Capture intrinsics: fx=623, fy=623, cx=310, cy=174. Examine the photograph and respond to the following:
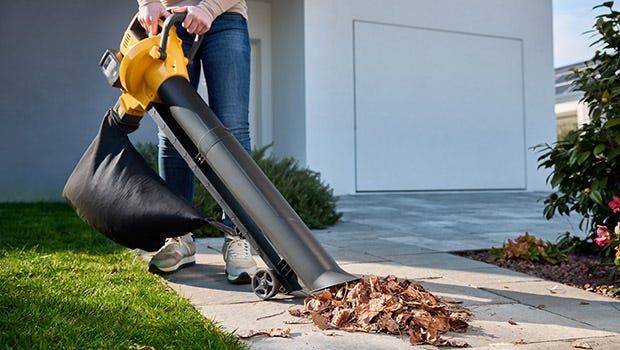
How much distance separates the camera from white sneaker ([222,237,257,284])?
2.07 metres

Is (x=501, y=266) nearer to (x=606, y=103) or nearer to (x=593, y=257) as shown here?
(x=593, y=257)

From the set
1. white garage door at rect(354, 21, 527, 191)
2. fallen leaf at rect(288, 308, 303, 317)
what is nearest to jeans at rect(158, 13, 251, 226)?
fallen leaf at rect(288, 308, 303, 317)

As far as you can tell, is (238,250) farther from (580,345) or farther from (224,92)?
(580,345)

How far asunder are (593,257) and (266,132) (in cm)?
601

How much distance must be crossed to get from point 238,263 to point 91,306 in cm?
57

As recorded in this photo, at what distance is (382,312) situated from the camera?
1.51m

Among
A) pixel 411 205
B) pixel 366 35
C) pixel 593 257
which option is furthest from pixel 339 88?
pixel 593 257

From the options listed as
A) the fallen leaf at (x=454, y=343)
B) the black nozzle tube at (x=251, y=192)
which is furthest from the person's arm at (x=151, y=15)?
the fallen leaf at (x=454, y=343)

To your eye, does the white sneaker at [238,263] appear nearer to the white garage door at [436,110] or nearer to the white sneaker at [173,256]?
the white sneaker at [173,256]

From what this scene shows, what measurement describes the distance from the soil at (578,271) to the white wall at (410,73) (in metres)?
4.99

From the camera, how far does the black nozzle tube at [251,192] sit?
1.57 metres

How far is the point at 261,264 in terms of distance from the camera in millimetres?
2451

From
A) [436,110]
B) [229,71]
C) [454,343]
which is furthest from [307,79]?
[454,343]

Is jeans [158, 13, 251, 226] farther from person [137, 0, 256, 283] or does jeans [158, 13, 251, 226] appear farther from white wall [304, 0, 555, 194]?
white wall [304, 0, 555, 194]
